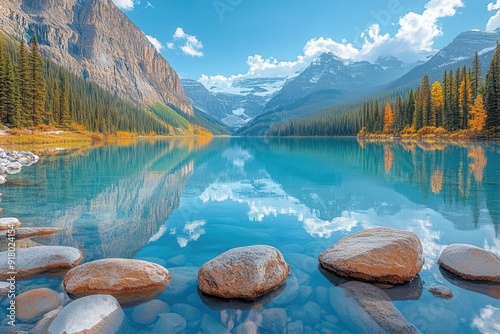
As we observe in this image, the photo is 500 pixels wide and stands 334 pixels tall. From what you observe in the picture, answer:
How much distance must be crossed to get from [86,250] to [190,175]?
695 inches

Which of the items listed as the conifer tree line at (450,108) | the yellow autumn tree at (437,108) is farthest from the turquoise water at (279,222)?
the yellow autumn tree at (437,108)

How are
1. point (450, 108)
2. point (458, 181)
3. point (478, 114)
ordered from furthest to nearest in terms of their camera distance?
point (450, 108)
point (478, 114)
point (458, 181)

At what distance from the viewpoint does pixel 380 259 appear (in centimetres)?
707

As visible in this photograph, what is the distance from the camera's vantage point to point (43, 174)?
23656 millimetres

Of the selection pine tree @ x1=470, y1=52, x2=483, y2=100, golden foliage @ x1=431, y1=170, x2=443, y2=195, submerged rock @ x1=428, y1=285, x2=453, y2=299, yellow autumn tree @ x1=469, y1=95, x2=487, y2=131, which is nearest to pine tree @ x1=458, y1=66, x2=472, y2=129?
pine tree @ x1=470, y1=52, x2=483, y2=100

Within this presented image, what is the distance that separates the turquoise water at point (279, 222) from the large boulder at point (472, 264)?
0.29m

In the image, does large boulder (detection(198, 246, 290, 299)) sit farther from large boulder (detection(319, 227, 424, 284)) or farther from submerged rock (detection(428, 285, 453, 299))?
submerged rock (detection(428, 285, 453, 299))

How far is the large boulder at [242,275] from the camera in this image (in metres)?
6.42

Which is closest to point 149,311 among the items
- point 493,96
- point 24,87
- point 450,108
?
point 24,87

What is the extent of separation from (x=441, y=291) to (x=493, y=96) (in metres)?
71.7

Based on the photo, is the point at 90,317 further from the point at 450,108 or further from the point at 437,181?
the point at 450,108

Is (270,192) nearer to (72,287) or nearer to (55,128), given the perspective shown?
(72,287)

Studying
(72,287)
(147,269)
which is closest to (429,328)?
(147,269)

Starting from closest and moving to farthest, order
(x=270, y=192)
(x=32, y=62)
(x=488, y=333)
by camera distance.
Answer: (x=488, y=333) → (x=270, y=192) → (x=32, y=62)
